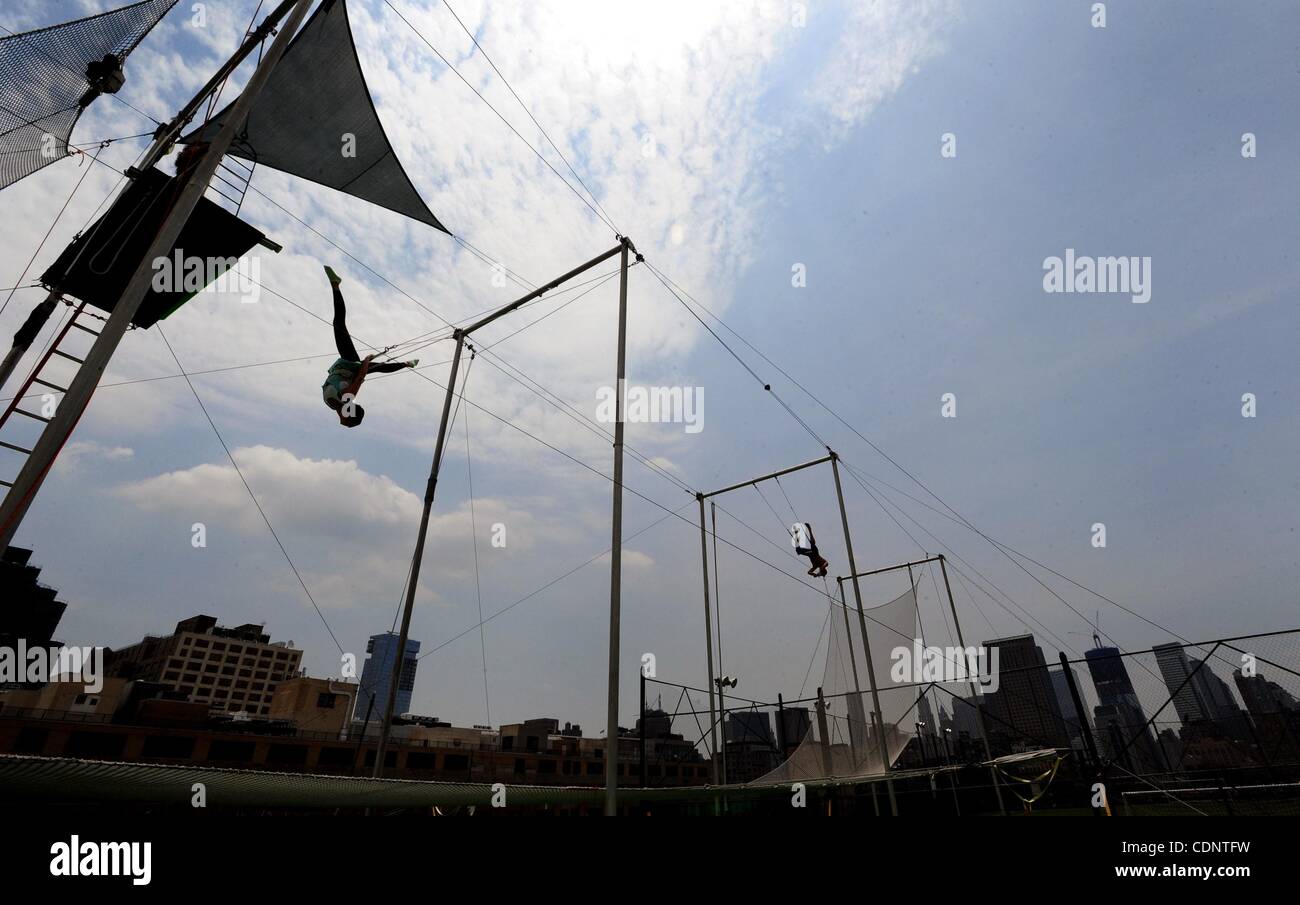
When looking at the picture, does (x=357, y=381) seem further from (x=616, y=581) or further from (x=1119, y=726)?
(x=1119, y=726)

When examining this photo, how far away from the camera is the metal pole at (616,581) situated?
705 centimetres

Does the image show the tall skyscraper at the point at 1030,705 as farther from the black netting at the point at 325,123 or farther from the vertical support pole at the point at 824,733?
the black netting at the point at 325,123

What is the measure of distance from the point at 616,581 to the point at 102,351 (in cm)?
572

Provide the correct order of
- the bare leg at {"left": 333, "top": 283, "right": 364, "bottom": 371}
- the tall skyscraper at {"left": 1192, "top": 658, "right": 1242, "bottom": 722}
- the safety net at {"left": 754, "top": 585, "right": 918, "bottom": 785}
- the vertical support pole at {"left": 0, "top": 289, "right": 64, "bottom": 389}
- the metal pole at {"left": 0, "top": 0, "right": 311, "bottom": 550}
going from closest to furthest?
the metal pole at {"left": 0, "top": 0, "right": 311, "bottom": 550} → the vertical support pole at {"left": 0, "top": 289, "right": 64, "bottom": 389} → the bare leg at {"left": 333, "top": 283, "right": 364, "bottom": 371} → the tall skyscraper at {"left": 1192, "top": 658, "right": 1242, "bottom": 722} → the safety net at {"left": 754, "top": 585, "right": 918, "bottom": 785}

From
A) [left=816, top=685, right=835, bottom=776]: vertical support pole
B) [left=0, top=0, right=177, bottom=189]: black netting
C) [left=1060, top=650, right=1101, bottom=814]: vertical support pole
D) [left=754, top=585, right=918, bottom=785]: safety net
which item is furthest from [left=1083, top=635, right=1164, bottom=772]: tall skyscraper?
[left=0, top=0, right=177, bottom=189]: black netting

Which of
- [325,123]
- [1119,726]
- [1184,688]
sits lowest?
[1119,726]

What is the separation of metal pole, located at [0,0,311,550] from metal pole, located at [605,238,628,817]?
5303mm

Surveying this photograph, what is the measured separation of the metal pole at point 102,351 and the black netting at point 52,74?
355 centimetres

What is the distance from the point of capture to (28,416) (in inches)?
211

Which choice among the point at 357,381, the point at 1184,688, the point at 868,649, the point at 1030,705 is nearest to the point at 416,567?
the point at 357,381
